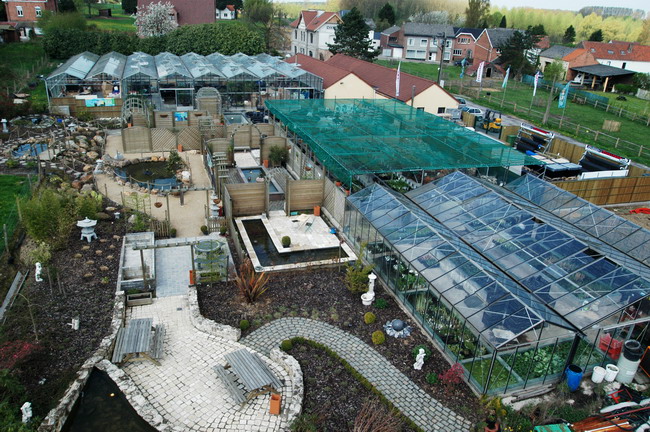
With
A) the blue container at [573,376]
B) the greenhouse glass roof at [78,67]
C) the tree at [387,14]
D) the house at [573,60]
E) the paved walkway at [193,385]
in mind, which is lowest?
the paved walkway at [193,385]


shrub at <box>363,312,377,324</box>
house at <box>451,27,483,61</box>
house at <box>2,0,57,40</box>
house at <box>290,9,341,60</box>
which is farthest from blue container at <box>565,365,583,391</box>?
house at <box>451,27,483,61</box>

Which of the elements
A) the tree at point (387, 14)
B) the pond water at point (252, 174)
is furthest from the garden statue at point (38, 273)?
the tree at point (387, 14)

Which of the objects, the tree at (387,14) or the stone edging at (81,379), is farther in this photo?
the tree at (387,14)

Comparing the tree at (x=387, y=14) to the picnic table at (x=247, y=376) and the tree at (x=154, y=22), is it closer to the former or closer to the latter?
the tree at (x=154, y=22)

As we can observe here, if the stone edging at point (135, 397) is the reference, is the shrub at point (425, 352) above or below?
above

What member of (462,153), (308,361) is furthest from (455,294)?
(462,153)

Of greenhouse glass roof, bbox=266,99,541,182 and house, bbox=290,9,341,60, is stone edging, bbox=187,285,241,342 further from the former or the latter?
house, bbox=290,9,341,60

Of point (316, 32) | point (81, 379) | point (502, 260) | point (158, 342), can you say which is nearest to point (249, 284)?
point (158, 342)

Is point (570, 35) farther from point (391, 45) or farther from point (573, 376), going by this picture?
point (573, 376)
